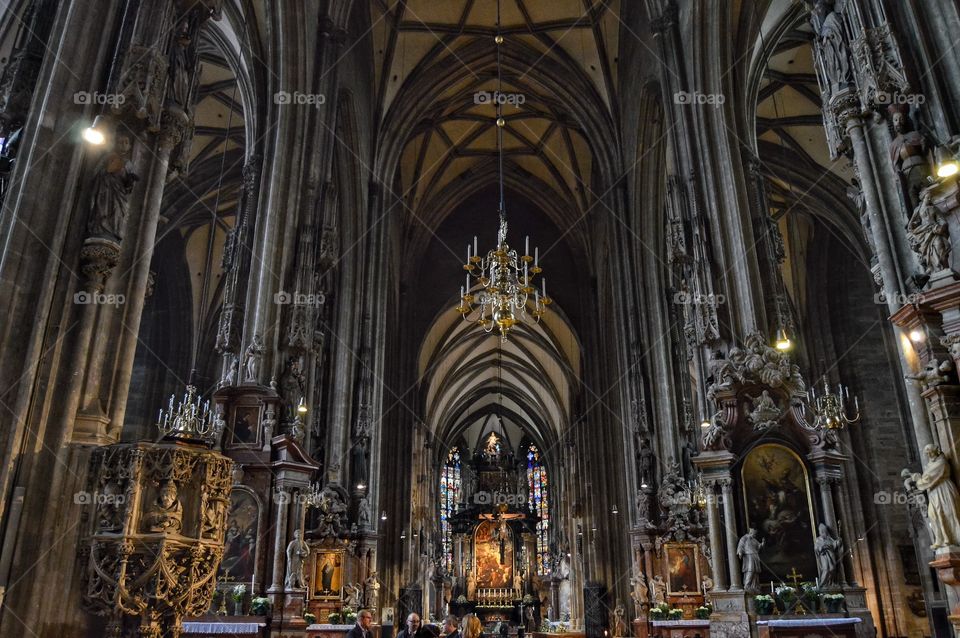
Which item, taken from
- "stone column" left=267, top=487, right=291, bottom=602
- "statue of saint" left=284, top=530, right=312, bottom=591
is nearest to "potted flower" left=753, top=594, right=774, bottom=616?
"statue of saint" left=284, top=530, right=312, bottom=591

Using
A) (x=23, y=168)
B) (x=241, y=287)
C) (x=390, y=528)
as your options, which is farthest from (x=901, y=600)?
(x=23, y=168)

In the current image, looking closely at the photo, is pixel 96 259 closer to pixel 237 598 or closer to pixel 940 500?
pixel 237 598

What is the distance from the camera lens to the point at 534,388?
44406 millimetres

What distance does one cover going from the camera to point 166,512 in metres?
5.58

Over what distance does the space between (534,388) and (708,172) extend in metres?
30.7

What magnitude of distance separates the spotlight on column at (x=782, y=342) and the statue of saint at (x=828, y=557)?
9.52ft

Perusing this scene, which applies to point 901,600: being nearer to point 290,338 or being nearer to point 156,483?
point 290,338

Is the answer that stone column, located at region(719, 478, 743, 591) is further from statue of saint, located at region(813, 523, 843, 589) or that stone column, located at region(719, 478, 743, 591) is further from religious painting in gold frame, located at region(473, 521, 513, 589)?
religious painting in gold frame, located at region(473, 521, 513, 589)

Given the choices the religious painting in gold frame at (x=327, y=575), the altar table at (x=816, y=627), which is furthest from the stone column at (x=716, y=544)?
the religious painting in gold frame at (x=327, y=575)

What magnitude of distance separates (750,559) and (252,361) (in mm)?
8888

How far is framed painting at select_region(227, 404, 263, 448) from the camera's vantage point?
12.6 metres

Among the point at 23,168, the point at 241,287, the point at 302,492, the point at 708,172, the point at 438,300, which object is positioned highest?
the point at 438,300

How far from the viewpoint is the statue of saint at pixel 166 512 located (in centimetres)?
554

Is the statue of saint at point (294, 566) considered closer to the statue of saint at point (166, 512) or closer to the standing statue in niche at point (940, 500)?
the statue of saint at point (166, 512)
